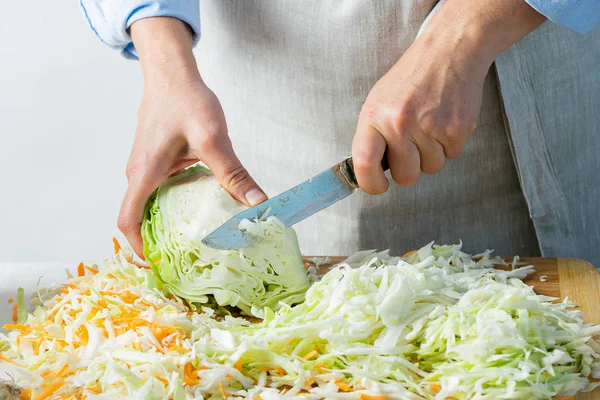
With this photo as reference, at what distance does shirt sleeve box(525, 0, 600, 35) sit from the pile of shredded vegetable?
63 cm

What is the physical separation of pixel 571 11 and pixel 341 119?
74cm

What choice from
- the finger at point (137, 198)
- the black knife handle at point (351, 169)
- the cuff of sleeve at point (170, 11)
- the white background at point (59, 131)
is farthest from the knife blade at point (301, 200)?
the white background at point (59, 131)

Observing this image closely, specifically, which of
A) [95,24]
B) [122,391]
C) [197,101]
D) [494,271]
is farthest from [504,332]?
[95,24]

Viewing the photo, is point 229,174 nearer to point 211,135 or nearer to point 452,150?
point 211,135

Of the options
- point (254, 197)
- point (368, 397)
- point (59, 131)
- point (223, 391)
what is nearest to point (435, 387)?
point (368, 397)

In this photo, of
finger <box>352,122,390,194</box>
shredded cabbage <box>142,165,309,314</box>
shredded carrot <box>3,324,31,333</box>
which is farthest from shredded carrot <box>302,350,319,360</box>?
shredded carrot <box>3,324,31,333</box>

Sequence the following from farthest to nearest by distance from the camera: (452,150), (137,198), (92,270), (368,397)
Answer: (92,270) < (137,198) < (452,150) < (368,397)

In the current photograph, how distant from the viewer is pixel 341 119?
7.66 feet

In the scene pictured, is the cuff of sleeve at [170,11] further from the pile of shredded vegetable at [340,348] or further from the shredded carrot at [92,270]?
the pile of shredded vegetable at [340,348]

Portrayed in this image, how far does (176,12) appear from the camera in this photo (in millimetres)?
2133

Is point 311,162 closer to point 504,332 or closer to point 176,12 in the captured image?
point 176,12

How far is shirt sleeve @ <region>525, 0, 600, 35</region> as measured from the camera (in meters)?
1.81

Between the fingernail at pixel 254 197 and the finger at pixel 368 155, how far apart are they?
0.24m

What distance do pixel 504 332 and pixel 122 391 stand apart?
74 centimetres
